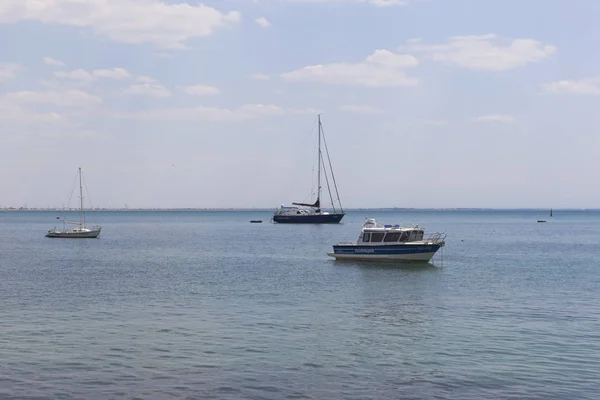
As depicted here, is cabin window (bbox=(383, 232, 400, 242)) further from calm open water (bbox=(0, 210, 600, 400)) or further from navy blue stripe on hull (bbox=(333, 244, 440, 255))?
calm open water (bbox=(0, 210, 600, 400))

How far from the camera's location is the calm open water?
25.7 m

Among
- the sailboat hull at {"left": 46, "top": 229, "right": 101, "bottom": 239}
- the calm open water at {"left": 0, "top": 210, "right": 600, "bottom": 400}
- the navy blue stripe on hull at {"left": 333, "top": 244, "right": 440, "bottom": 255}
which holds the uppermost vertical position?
the navy blue stripe on hull at {"left": 333, "top": 244, "right": 440, "bottom": 255}

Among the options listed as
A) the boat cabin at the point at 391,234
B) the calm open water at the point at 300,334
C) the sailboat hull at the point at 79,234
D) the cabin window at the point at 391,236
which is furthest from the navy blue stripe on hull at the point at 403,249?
the sailboat hull at the point at 79,234

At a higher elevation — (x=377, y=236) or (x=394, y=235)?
(x=394, y=235)

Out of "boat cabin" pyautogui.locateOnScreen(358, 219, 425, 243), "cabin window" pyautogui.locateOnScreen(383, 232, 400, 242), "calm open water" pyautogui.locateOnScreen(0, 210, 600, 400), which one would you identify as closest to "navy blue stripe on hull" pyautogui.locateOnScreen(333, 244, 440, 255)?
"boat cabin" pyautogui.locateOnScreen(358, 219, 425, 243)

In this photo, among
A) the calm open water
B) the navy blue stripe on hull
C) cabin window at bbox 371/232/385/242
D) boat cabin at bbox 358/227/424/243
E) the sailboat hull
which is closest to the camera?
the calm open water

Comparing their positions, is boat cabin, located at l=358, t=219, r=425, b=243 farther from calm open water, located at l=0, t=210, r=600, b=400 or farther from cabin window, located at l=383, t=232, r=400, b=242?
calm open water, located at l=0, t=210, r=600, b=400

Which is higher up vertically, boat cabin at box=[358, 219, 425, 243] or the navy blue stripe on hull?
boat cabin at box=[358, 219, 425, 243]

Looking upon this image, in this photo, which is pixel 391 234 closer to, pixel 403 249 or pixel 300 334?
pixel 403 249

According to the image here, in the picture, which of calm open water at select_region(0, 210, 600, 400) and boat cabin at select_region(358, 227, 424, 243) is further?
boat cabin at select_region(358, 227, 424, 243)

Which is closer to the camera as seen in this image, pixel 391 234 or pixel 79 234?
pixel 391 234

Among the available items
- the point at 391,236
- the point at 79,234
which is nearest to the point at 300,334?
the point at 391,236

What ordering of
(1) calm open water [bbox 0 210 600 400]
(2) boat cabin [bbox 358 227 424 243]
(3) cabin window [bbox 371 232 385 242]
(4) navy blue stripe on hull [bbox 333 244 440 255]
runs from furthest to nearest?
(3) cabin window [bbox 371 232 385 242], (2) boat cabin [bbox 358 227 424 243], (4) navy blue stripe on hull [bbox 333 244 440 255], (1) calm open water [bbox 0 210 600 400]

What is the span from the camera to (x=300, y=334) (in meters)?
35.0
